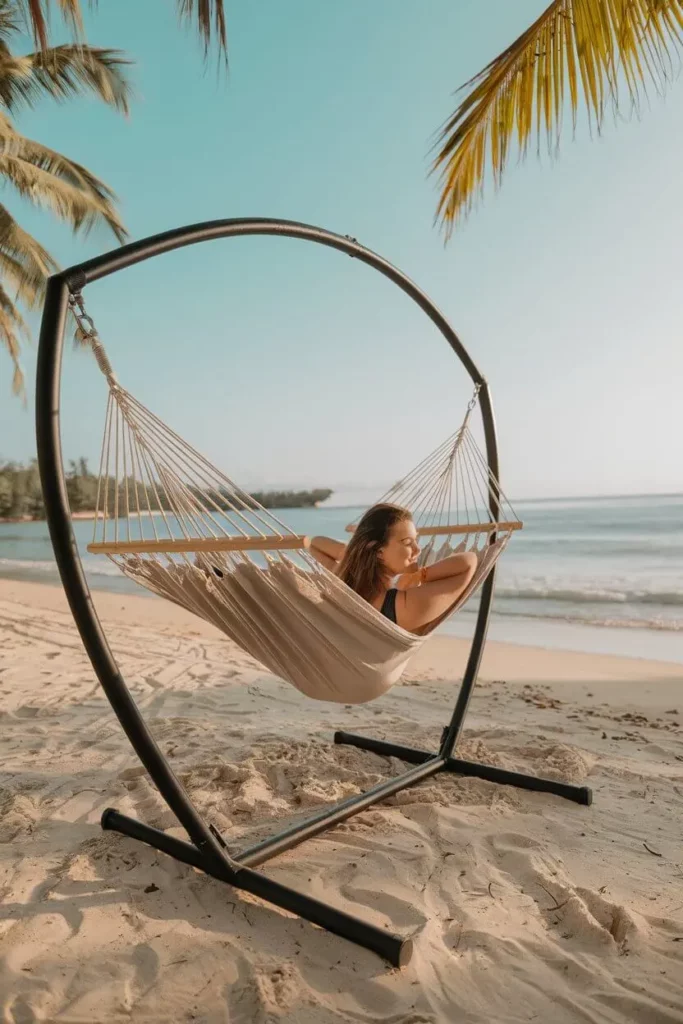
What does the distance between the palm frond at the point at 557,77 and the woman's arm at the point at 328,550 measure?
1531mm

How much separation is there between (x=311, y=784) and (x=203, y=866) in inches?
24.5

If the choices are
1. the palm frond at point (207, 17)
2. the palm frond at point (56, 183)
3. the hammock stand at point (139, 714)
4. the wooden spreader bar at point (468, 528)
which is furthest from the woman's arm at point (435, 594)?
the palm frond at point (56, 183)

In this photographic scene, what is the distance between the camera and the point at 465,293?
31.0ft

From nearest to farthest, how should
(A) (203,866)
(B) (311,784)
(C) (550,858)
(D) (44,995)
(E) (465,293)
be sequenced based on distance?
(D) (44,995) → (A) (203,866) → (C) (550,858) → (B) (311,784) → (E) (465,293)

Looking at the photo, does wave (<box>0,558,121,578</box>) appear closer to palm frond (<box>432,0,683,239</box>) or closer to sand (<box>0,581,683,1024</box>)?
sand (<box>0,581,683,1024</box>)

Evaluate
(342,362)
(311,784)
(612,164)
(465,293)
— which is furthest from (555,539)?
(311,784)

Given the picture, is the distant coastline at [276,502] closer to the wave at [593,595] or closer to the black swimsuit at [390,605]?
the wave at [593,595]

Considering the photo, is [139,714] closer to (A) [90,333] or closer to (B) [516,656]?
(A) [90,333]

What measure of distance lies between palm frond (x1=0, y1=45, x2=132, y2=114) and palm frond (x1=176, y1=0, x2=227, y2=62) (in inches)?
219

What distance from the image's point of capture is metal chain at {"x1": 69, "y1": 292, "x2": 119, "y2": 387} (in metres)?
1.38

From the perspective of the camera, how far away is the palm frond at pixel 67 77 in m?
7.10

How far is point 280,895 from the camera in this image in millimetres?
1531

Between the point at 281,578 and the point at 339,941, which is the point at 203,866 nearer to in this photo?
the point at 339,941

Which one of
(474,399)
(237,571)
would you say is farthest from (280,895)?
(474,399)
